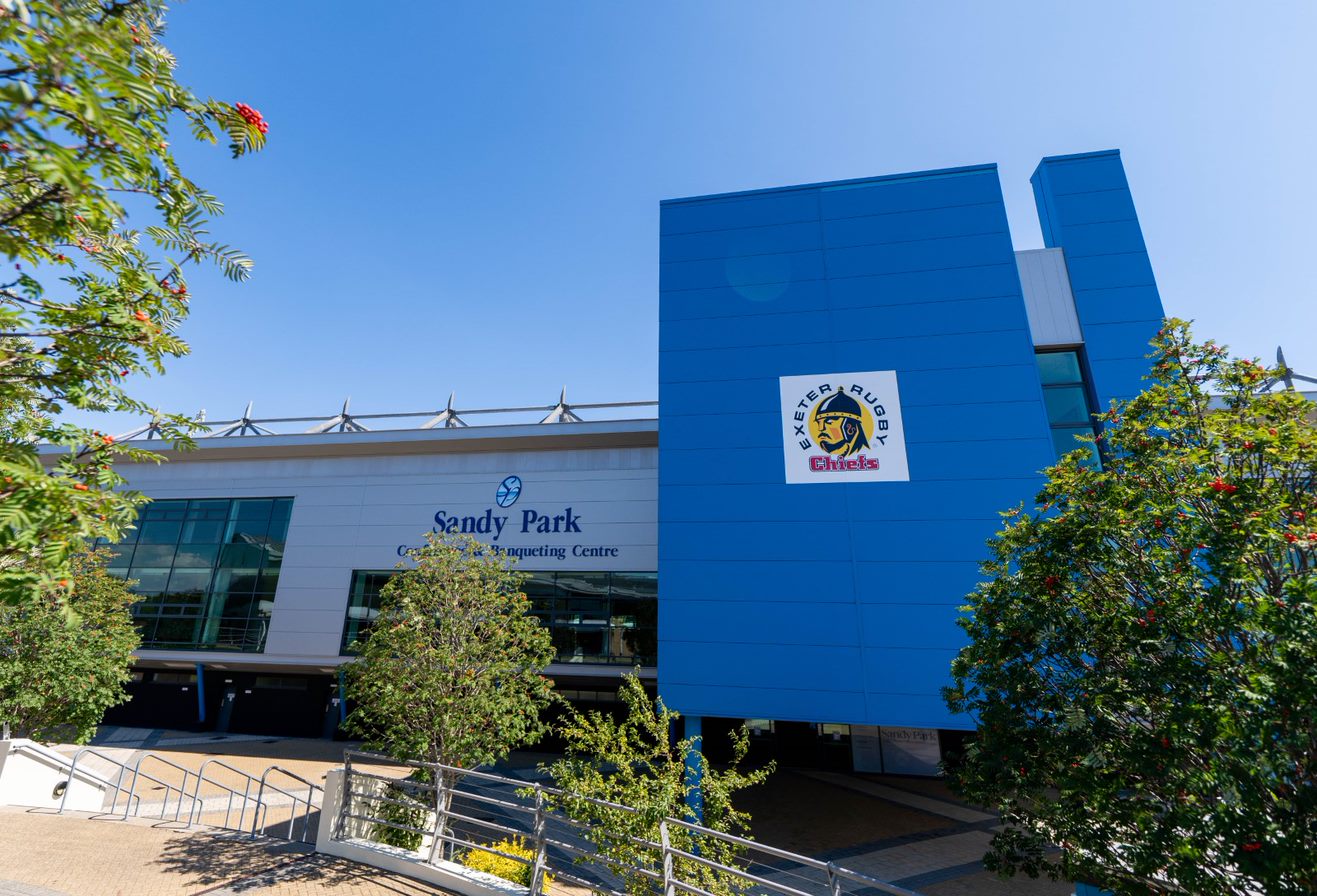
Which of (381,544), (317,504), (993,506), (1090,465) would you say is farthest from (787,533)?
(317,504)

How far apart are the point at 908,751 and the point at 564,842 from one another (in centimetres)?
1766

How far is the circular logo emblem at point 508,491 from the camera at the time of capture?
23375 millimetres

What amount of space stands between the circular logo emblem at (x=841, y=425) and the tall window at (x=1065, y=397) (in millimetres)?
5401

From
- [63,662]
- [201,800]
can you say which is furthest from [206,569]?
[201,800]

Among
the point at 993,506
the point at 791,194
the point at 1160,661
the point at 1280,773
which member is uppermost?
the point at 791,194

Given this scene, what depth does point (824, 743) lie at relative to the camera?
23.7 meters

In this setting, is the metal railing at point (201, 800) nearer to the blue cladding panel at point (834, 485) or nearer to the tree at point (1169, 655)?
the blue cladding panel at point (834, 485)

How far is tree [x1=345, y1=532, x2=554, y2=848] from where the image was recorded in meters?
10.5

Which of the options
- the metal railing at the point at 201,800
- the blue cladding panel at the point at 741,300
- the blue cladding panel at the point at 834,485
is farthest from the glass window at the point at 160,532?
the blue cladding panel at the point at 741,300

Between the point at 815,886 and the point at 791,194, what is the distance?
18.4 m

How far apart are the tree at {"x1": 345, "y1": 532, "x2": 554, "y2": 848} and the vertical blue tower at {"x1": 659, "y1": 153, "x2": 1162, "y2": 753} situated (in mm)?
5111

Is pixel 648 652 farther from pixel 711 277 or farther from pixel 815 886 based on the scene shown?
pixel 711 277

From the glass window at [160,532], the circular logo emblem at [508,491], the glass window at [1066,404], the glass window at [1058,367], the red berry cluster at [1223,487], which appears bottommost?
the red berry cluster at [1223,487]

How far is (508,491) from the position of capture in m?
23.5
